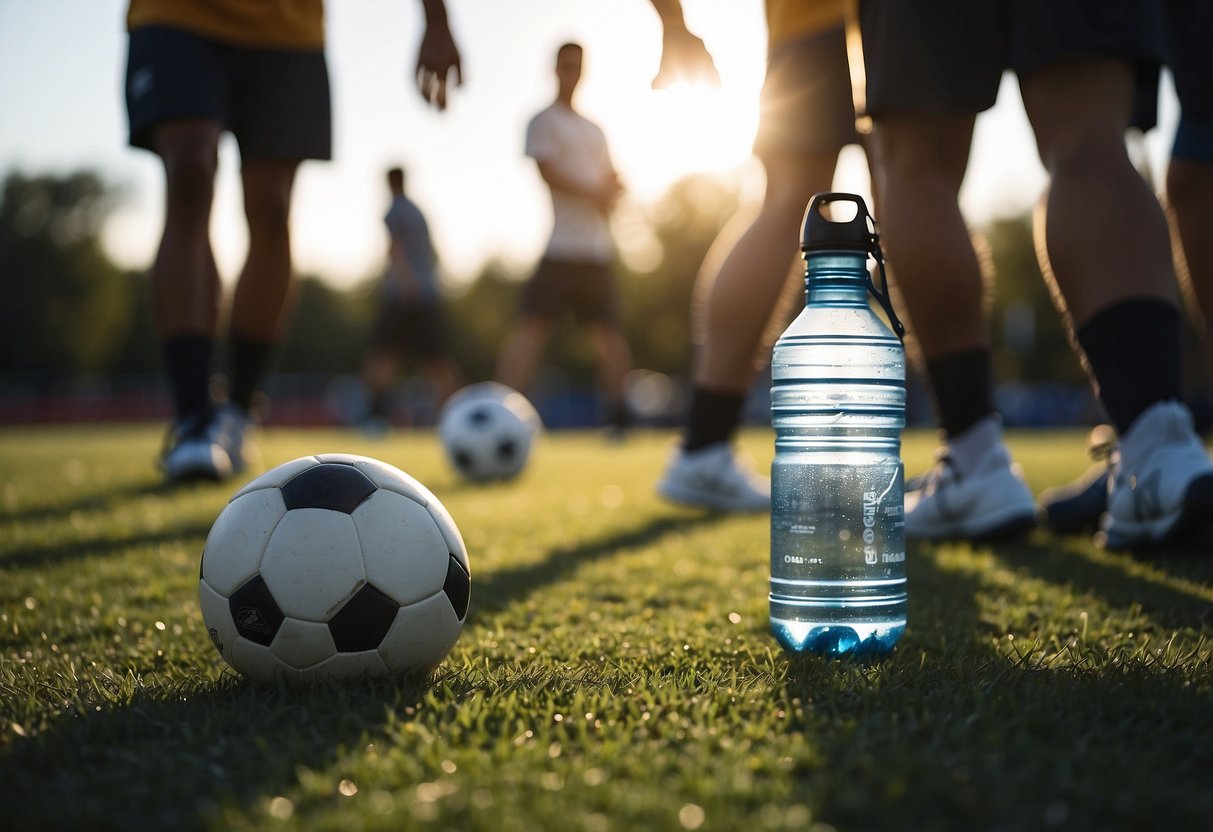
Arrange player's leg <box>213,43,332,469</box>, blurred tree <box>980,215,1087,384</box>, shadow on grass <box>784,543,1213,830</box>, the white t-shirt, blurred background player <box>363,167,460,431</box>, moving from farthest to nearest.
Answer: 1. blurred tree <box>980,215,1087,384</box>
2. blurred background player <box>363,167,460,431</box>
3. the white t-shirt
4. player's leg <box>213,43,332,469</box>
5. shadow on grass <box>784,543,1213,830</box>

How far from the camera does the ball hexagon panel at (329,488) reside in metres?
1.76

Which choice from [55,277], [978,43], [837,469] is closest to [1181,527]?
[837,469]

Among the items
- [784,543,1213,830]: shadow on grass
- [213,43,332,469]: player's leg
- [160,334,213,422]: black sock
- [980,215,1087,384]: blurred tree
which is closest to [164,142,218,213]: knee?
[213,43,332,469]: player's leg

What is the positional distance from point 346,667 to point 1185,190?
13.3 ft

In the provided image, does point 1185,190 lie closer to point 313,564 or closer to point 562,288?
point 313,564

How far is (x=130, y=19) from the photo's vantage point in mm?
4051

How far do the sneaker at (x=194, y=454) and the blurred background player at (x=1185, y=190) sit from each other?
3474 mm

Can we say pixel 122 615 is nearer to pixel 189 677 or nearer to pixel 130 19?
pixel 189 677

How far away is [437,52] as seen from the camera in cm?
285

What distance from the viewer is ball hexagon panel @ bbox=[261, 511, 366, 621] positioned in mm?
1670

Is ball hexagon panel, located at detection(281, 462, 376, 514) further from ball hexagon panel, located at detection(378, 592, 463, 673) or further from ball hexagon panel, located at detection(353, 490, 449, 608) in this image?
ball hexagon panel, located at detection(378, 592, 463, 673)

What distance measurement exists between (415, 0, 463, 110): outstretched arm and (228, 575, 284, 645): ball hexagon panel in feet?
5.54

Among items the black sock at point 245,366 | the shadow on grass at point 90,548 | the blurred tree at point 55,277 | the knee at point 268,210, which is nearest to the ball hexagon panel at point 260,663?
the shadow on grass at point 90,548

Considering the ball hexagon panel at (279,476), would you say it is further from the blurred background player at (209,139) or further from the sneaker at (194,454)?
the sneaker at (194,454)
